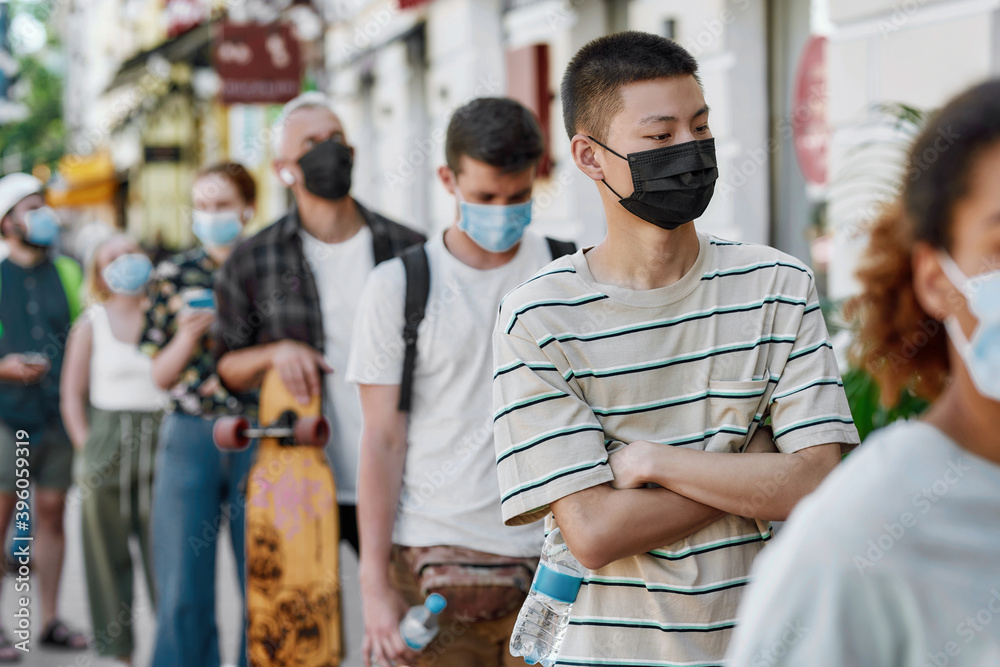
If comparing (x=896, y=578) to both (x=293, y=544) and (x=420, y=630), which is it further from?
(x=293, y=544)

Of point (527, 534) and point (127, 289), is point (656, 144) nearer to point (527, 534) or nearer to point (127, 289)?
point (527, 534)

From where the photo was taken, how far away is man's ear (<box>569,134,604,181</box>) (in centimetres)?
231

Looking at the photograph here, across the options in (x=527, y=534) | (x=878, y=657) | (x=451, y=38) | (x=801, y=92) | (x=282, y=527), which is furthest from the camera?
(x=451, y=38)

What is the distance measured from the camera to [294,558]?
382cm

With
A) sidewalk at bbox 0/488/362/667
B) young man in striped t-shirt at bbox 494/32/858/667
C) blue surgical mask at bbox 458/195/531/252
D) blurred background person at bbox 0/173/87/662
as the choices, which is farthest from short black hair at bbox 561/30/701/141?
blurred background person at bbox 0/173/87/662

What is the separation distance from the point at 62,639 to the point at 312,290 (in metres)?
3.45

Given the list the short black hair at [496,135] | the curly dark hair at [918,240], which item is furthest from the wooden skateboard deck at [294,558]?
the curly dark hair at [918,240]

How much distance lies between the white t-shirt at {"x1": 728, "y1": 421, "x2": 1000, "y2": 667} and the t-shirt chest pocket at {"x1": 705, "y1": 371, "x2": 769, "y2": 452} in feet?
2.79

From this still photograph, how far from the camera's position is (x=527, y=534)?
2.98m

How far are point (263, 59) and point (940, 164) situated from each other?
10.2 metres

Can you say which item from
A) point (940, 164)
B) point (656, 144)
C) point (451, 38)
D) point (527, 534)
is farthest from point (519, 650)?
point (451, 38)

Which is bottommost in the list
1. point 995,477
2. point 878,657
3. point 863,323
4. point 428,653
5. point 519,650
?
point 428,653

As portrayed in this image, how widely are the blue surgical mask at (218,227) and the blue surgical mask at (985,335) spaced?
4.36 m

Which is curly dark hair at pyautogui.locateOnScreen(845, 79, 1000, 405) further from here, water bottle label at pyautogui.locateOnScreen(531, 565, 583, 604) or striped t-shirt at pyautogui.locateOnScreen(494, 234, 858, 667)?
water bottle label at pyautogui.locateOnScreen(531, 565, 583, 604)
